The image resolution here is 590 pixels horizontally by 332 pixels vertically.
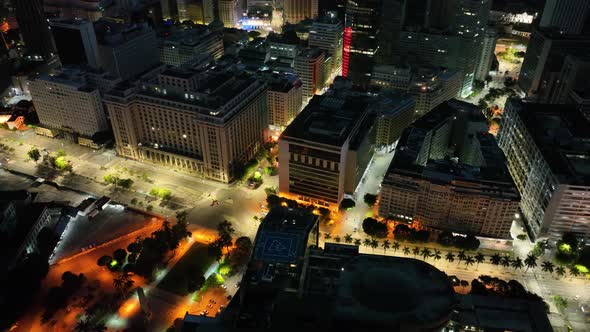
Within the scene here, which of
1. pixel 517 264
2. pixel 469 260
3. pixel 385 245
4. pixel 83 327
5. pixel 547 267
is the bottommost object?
pixel 547 267

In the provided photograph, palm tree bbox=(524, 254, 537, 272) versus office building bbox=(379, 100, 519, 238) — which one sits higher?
office building bbox=(379, 100, 519, 238)

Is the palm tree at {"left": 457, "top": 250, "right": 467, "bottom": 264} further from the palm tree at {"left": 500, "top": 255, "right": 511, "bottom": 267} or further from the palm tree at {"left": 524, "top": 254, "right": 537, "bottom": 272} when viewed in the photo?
the palm tree at {"left": 524, "top": 254, "right": 537, "bottom": 272}

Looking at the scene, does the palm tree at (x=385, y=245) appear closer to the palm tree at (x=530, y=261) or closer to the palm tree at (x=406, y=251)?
the palm tree at (x=406, y=251)

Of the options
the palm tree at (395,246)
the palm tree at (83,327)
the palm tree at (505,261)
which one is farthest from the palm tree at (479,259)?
the palm tree at (83,327)

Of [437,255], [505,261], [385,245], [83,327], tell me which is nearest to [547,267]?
[505,261]

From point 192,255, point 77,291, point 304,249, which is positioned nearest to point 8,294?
point 77,291

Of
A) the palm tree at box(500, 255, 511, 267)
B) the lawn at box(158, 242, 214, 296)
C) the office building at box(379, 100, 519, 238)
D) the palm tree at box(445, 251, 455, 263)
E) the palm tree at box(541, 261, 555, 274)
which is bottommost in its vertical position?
the lawn at box(158, 242, 214, 296)

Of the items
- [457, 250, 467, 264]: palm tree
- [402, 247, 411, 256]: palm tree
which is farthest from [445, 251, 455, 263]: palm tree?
[402, 247, 411, 256]: palm tree

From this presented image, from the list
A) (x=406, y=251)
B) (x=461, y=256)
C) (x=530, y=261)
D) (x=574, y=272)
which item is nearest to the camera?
(x=530, y=261)

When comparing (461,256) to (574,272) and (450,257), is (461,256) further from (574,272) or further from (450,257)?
(574,272)
